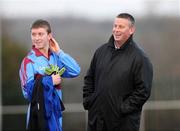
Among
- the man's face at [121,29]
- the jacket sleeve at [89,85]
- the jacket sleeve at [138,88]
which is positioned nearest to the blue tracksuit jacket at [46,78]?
the jacket sleeve at [89,85]

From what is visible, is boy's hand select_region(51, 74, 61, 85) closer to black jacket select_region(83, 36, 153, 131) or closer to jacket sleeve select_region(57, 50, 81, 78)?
jacket sleeve select_region(57, 50, 81, 78)

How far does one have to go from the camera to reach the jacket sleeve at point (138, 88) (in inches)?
256

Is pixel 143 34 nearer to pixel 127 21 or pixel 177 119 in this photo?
pixel 177 119

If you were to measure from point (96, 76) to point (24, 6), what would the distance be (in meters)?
7.56

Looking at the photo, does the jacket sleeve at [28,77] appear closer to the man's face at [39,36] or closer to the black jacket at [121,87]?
the man's face at [39,36]

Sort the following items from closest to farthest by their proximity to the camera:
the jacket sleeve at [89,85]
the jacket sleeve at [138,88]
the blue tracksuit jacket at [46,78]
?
1. the blue tracksuit jacket at [46,78]
2. the jacket sleeve at [138,88]
3. the jacket sleeve at [89,85]

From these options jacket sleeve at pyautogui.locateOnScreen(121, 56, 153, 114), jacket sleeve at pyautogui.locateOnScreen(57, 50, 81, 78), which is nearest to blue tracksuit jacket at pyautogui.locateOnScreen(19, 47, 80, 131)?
jacket sleeve at pyautogui.locateOnScreen(57, 50, 81, 78)

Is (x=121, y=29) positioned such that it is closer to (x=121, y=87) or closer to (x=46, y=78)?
(x=121, y=87)

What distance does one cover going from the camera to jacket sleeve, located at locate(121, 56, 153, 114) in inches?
256

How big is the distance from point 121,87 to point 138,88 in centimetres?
15

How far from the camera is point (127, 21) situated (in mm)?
6602

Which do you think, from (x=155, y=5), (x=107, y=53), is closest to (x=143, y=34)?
(x=155, y=5)

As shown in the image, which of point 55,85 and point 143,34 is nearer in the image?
→ point 55,85

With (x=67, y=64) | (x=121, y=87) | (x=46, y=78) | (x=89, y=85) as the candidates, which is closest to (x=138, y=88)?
(x=121, y=87)
